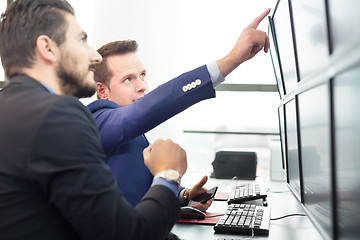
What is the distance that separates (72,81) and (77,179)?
33 centimetres

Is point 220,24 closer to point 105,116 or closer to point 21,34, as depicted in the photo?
point 105,116

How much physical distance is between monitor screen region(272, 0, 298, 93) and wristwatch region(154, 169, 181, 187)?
0.59m

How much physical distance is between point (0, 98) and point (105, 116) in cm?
44

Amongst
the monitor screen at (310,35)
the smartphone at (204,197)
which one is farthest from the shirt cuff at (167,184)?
the smartphone at (204,197)

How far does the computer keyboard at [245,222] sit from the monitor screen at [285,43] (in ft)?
1.57

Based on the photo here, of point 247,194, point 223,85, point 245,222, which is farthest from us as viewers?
point 223,85

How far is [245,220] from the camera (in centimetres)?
133

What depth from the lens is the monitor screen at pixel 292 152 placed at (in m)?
1.36

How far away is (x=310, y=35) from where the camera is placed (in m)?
0.98

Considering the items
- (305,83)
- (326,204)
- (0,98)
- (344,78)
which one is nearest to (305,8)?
(305,83)

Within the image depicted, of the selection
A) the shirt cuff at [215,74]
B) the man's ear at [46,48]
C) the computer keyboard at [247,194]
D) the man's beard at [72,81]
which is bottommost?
the computer keyboard at [247,194]

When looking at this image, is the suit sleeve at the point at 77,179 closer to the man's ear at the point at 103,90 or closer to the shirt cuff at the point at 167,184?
the shirt cuff at the point at 167,184

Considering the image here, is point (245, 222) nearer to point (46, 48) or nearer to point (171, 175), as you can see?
point (171, 175)

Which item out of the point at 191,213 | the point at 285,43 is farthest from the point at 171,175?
the point at 285,43
